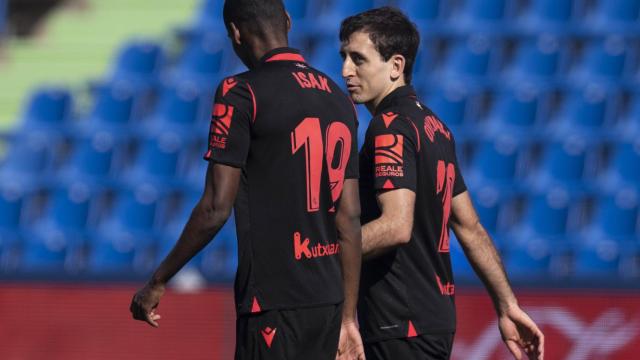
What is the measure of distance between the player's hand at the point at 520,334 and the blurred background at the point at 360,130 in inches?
155

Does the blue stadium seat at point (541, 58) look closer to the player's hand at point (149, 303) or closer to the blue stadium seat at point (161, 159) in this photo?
the blue stadium seat at point (161, 159)

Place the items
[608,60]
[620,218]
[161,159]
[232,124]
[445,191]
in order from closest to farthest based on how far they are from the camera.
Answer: [232,124]
[445,191]
[620,218]
[608,60]
[161,159]

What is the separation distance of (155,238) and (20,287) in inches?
141

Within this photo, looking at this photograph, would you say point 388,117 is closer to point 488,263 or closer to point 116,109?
point 488,263

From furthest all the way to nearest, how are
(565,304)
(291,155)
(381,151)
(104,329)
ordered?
(104,329) < (565,304) < (381,151) < (291,155)

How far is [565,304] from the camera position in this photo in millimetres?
7016

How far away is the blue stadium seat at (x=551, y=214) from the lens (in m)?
10.4

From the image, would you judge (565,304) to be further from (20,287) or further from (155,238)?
(155,238)

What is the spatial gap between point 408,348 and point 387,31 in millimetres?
1112

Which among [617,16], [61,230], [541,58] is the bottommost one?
[61,230]

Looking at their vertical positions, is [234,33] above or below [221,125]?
above

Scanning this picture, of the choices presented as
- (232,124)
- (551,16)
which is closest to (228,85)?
(232,124)

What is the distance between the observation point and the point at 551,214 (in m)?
10.4

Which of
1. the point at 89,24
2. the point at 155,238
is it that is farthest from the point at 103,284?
the point at 89,24
